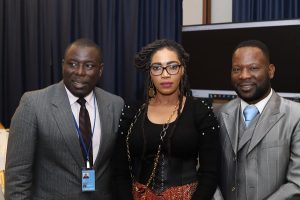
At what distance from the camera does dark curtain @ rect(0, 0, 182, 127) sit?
356cm

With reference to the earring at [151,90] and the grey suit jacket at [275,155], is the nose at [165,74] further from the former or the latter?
the grey suit jacket at [275,155]

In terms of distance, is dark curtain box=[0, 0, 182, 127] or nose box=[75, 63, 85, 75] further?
dark curtain box=[0, 0, 182, 127]

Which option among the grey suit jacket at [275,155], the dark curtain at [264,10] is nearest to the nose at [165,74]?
the grey suit jacket at [275,155]

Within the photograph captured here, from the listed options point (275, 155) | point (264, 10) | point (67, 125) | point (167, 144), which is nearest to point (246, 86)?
point (275, 155)

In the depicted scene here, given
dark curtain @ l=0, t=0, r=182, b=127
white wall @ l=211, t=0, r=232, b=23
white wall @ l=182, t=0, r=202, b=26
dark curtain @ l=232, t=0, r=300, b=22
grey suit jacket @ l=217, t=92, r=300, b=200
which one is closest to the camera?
grey suit jacket @ l=217, t=92, r=300, b=200

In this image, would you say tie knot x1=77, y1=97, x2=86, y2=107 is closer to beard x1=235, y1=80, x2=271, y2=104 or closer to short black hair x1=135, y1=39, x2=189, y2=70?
short black hair x1=135, y1=39, x2=189, y2=70

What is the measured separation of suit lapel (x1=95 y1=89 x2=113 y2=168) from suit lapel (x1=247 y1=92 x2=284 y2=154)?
0.69 meters

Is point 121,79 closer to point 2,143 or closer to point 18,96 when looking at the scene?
point 18,96

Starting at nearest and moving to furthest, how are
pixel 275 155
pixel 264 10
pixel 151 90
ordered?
1. pixel 275 155
2. pixel 151 90
3. pixel 264 10

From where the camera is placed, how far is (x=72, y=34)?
3592 mm

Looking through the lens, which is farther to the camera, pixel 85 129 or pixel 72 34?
pixel 72 34

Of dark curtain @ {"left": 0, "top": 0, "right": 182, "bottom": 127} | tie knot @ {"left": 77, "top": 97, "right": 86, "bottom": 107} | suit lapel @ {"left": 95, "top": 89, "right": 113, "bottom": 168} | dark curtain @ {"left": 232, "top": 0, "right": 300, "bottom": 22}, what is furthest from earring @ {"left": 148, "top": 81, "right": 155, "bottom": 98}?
dark curtain @ {"left": 232, "top": 0, "right": 300, "bottom": 22}

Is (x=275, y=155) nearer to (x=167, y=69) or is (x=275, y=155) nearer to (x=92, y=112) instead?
(x=167, y=69)

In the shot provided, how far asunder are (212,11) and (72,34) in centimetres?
141
